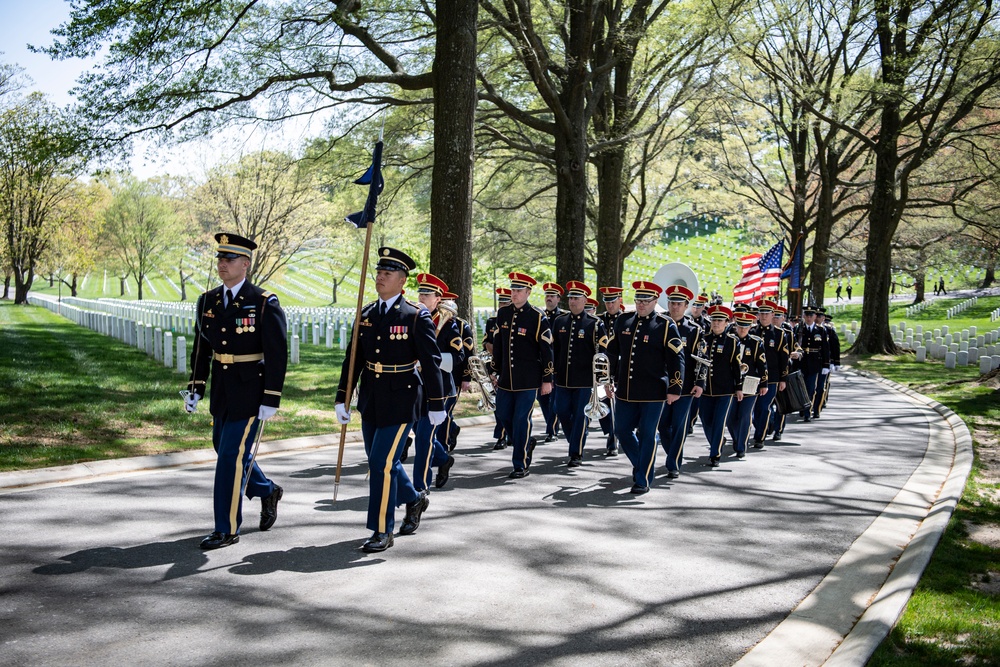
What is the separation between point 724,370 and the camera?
37.0 feet

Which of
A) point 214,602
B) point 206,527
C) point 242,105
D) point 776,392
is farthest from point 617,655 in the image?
point 242,105

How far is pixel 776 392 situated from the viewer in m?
13.5

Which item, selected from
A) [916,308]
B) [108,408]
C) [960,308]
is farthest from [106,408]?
[916,308]

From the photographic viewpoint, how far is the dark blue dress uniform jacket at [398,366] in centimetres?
657

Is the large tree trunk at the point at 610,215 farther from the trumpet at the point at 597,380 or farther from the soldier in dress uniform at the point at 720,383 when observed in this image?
the trumpet at the point at 597,380

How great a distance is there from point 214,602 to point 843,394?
60.4 feet

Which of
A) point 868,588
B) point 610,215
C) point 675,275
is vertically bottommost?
point 868,588

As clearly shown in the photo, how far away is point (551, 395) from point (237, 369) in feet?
20.7

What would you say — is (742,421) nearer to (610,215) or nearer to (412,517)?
(412,517)

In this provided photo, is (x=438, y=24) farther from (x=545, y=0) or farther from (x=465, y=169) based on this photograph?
(x=545, y=0)

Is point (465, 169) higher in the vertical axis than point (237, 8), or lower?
lower

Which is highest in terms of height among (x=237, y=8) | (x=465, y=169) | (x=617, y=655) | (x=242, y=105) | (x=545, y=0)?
(x=545, y=0)

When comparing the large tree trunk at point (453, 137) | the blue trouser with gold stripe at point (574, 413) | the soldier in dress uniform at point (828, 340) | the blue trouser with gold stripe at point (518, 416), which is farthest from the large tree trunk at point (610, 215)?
the blue trouser with gold stripe at point (518, 416)

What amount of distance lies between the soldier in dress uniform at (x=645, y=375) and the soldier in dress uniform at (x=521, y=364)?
0.92 meters
